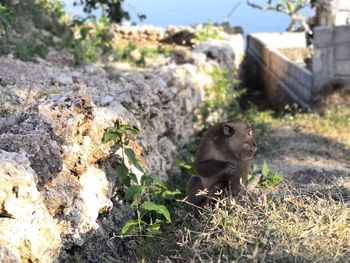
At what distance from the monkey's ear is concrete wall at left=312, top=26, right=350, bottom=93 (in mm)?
7652

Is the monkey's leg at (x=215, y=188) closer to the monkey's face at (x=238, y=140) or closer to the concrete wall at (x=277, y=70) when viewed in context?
the monkey's face at (x=238, y=140)

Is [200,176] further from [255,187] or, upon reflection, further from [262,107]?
[262,107]

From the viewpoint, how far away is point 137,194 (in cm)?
497

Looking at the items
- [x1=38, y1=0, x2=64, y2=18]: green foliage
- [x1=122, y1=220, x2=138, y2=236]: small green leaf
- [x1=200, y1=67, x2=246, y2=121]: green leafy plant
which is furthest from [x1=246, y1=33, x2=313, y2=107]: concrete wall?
[x1=122, y1=220, x2=138, y2=236]: small green leaf

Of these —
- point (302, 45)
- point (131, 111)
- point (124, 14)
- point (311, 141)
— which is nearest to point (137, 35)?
point (124, 14)

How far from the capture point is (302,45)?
856 inches

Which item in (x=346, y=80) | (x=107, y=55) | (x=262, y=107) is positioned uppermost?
(x=107, y=55)

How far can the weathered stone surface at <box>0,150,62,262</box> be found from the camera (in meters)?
3.72

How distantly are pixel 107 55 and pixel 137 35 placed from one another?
233 inches

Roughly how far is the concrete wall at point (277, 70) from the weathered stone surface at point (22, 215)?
9927 mm

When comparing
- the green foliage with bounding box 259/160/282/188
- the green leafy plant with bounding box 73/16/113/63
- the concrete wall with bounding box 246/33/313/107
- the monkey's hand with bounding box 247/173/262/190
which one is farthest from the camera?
the concrete wall with bounding box 246/33/313/107

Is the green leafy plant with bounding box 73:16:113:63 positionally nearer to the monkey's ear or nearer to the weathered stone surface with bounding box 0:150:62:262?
the monkey's ear

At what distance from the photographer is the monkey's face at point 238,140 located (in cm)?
570

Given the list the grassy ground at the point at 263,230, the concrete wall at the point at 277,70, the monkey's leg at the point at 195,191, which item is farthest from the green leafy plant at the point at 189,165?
the concrete wall at the point at 277,70
